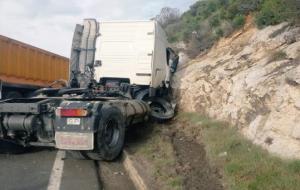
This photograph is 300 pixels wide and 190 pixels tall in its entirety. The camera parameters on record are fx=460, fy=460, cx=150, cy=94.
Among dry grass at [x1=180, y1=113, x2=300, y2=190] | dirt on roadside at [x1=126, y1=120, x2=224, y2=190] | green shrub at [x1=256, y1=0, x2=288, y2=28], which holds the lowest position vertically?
dirt on roadside at [x1=126, y1=120, x2=224, y2=190]

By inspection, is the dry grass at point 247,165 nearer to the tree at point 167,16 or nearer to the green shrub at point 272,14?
the green shrub at point 272,14

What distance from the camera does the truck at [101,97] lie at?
7113mm

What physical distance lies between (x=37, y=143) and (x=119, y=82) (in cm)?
392

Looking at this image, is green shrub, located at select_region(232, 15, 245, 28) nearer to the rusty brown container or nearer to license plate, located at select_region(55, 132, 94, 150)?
the rusty brown container

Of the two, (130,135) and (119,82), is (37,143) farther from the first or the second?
(119,82)

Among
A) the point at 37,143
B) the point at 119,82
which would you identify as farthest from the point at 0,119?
the point at 119,82

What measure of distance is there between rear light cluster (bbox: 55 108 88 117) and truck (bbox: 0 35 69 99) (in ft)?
14.3

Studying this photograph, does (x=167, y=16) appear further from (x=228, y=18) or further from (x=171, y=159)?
(x=171, y=159)

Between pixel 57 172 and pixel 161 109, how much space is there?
5.70 meters

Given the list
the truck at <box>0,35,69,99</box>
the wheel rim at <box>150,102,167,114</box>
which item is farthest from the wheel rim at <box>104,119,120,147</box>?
the wheel rim at <box>150,102,167,114</box>

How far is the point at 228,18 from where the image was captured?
52.5ft

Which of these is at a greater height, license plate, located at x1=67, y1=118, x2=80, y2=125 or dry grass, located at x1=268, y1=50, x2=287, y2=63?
dry grass, located at x1=268, y1=50, x2=287, y2=63

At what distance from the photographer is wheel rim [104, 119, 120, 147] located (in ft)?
25.1

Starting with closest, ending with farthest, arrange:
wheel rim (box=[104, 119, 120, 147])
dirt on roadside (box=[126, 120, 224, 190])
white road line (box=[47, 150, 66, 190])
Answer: dirt on roadside (box=[126, 120, 224, 190]) → white road line (box=[47, 150, 66, 190]) → wheel rim (box=[104, 119, 120, 147])
